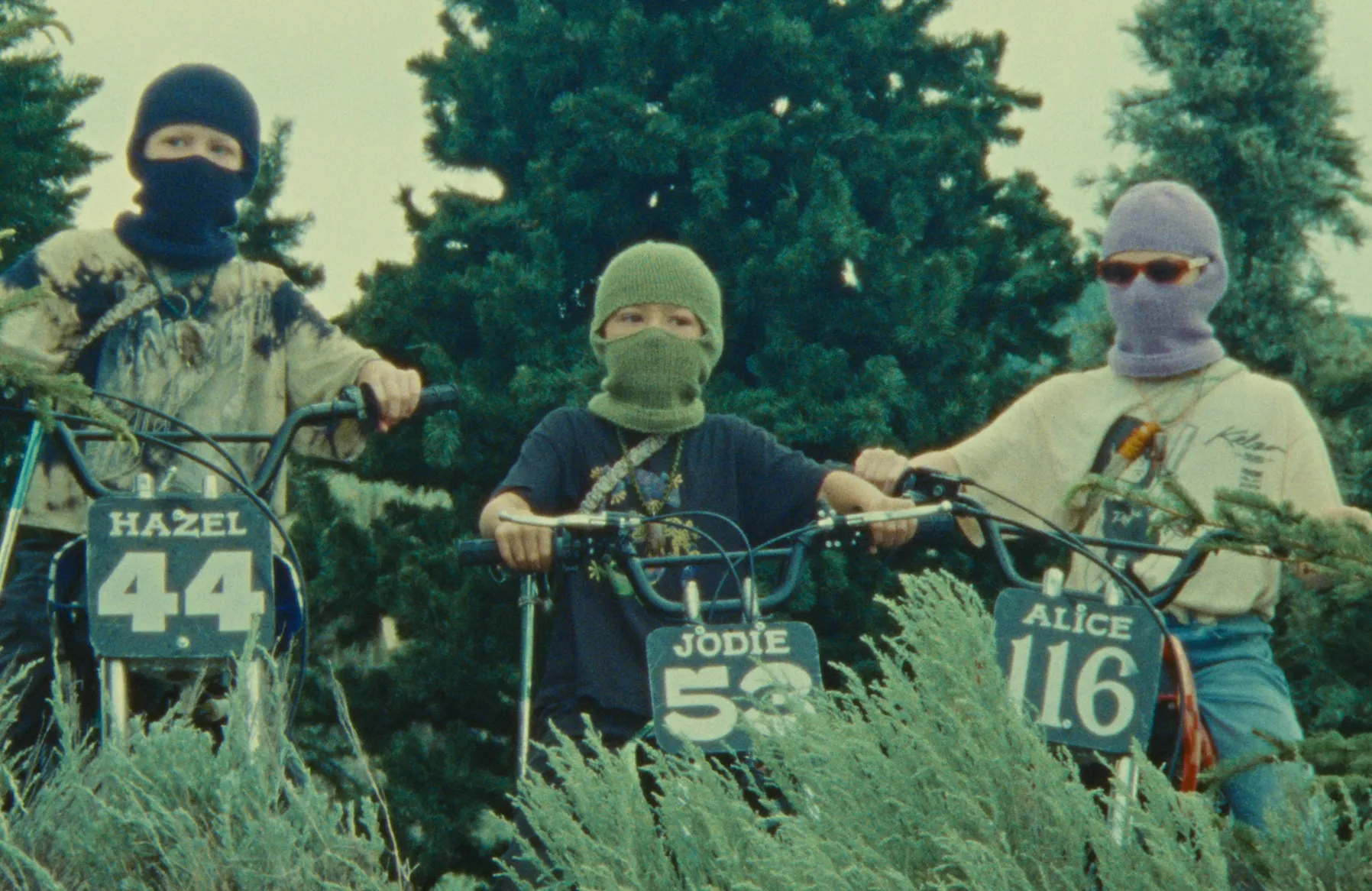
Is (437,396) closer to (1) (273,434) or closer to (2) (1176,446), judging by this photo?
(1) (273,434)

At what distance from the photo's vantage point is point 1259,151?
28.0 ft

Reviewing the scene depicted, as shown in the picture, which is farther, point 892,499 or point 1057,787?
point 892,499

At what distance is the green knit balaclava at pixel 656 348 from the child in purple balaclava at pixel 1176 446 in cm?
59

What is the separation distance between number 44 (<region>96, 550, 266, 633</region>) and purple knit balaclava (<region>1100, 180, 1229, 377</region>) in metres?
2.59

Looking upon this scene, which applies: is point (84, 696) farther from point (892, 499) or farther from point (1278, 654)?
point (1278, 654)

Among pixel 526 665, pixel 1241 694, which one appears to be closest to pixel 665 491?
pixel 526 665

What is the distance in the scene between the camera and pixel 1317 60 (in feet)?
28.6

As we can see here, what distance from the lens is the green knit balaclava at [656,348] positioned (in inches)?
199

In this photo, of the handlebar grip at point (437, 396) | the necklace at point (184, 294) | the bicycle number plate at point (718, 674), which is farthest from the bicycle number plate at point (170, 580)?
the necklace at point (184, 294)

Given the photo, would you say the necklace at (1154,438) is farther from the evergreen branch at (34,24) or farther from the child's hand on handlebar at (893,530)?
the evergreen branch at (34,24)

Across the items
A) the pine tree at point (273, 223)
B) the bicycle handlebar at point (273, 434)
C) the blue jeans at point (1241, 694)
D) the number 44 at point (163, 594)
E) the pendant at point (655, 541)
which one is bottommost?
the blue jeans at point (1241, 694)

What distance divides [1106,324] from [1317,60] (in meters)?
1.71

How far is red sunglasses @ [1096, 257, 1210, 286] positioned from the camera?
17.7ft

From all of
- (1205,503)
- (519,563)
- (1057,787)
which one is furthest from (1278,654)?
(1057,787)
